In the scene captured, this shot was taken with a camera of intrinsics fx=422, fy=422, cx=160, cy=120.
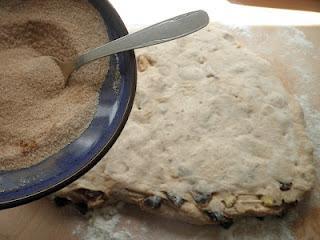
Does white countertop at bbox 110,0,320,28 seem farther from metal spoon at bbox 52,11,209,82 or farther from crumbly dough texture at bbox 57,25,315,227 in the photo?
metal spoon at bbox 52,11,209,82

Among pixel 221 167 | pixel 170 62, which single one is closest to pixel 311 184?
pixel 221 167

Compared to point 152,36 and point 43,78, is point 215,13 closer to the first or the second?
point 152,36

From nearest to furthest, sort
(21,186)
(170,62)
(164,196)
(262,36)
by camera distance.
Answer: (21,186), (164,196), (170,62), (262,36)

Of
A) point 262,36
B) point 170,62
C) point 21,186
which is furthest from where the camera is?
point 262,36

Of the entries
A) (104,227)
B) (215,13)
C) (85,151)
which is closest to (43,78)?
(85,151)

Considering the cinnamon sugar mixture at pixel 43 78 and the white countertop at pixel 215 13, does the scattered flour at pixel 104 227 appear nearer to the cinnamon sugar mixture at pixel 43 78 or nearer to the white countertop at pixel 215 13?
the cinnamon sugar mixture at pixel 43 78

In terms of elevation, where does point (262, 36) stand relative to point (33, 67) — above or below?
below

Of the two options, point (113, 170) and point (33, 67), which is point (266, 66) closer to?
point (113, 170)
